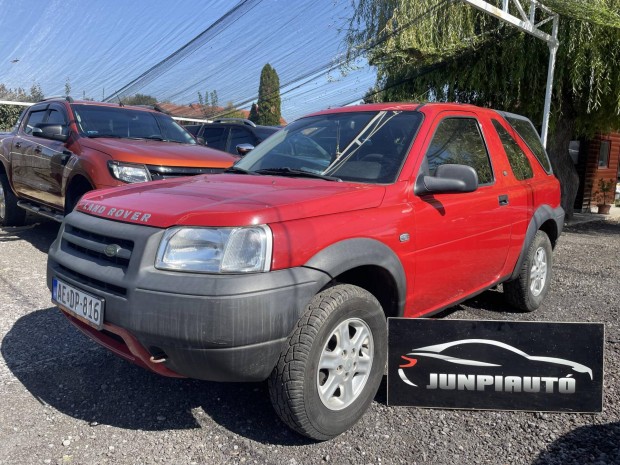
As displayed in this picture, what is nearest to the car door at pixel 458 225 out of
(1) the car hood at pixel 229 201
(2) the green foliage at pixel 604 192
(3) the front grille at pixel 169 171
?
(1) the car hood at pixel 229 201

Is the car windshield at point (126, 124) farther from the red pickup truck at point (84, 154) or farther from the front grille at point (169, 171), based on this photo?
the front grille at point (169, 171)

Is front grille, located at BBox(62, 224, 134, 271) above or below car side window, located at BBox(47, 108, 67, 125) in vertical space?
below

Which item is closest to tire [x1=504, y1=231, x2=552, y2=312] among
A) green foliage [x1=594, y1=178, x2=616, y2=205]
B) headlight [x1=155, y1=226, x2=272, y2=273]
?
headlight [x1=155, y1=226, x2=272, y2=273]

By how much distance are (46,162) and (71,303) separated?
4.30 meters

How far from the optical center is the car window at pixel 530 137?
472 cm

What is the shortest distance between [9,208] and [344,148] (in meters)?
6.37

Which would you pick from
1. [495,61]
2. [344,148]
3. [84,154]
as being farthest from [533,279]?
[495,61]

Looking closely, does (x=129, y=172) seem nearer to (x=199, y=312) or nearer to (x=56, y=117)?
(x=56, y=117)

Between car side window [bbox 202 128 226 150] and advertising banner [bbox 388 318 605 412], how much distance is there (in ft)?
24.3

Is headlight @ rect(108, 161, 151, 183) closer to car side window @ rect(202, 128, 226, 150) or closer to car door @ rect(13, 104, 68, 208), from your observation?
car door @ rect(13, 104, 68, 208)

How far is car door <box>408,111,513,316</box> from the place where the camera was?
3182 millimetres

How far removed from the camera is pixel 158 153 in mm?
5664

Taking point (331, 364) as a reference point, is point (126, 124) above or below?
above

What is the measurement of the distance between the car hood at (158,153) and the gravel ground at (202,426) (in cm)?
Result: 217
